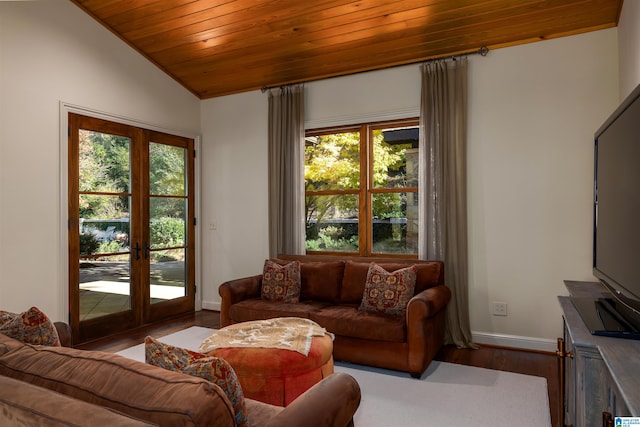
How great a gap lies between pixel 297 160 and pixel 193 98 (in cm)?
183

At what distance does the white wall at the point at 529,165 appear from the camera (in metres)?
3.57

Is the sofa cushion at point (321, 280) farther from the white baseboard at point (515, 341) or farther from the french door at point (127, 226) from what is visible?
the french door at point (127, 226)

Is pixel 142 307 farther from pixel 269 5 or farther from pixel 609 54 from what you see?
pixel 609 54

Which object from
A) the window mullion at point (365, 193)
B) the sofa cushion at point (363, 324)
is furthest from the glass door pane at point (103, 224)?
the window mullion at point (365, 193)

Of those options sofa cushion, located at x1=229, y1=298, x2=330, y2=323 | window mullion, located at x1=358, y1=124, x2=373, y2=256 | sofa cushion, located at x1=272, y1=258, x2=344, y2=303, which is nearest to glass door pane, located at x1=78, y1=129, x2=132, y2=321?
sofa cushion, located at x1=229, y1=298, x2=330, y2=323

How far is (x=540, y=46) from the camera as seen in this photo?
3709mm

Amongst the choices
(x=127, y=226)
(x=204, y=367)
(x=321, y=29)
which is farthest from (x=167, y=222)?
(x=204, y=367)

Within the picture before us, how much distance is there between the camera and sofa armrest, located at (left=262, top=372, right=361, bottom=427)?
48.9 inches

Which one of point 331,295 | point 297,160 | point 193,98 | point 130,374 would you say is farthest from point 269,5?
point 130,374

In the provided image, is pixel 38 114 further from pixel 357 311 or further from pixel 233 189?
pixel 357 311

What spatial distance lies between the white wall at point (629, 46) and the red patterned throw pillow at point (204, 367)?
286 cm

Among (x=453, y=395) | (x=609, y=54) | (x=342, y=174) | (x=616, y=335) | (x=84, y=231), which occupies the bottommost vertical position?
(x=453, y=395)

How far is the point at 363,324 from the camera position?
129 inches

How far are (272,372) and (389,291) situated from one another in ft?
4.71
